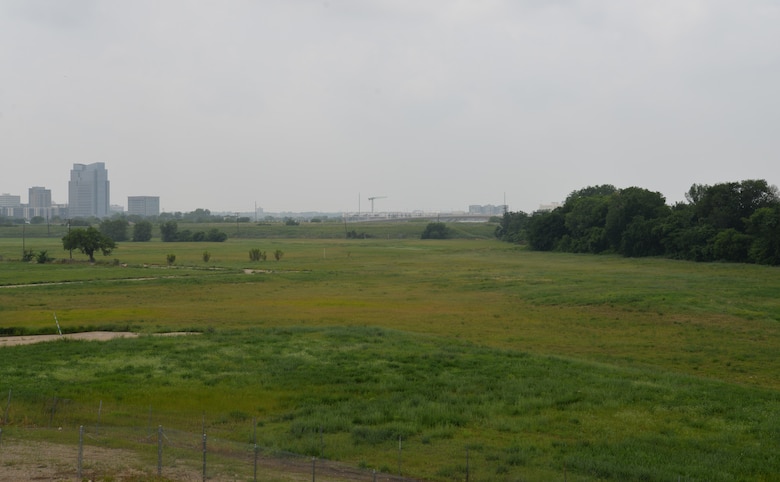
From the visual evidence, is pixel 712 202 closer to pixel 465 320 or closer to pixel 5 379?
pixel 465 320

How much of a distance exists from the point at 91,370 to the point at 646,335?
2926 cm

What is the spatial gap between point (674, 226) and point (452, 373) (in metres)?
85.1

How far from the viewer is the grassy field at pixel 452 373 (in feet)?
66.5

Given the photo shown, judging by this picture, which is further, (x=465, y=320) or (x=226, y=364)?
(x=465, y=320)

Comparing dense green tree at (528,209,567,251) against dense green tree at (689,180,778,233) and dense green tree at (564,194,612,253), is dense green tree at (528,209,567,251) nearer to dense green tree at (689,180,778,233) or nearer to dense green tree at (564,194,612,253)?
dense green tree at (564,194,612,253)

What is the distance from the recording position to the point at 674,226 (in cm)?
10575

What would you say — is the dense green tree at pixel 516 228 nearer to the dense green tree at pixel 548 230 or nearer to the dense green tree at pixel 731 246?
the dense green tree at pixel 548 230

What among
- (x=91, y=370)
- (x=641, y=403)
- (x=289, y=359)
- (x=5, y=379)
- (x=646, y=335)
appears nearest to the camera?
(x=641, y=403)

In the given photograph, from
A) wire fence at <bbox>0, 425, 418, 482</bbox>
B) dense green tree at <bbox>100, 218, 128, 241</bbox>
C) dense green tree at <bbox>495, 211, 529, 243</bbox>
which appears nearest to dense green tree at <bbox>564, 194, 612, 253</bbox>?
dense green tree at <bbox>495, 211, 529, 243</bbox>

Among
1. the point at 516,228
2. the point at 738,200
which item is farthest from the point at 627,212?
the point at 516,228

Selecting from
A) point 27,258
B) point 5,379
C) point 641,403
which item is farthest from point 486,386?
point 27,258

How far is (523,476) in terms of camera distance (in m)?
17.7

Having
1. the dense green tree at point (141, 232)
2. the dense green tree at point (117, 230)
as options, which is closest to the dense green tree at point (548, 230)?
the dense green tree at point (141, 232)

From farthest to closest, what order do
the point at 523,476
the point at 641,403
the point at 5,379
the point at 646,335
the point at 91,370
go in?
the point at 646,335 → the point at 91,370 → the point at 5,379 → the point at 641,403 → the point at 523,476
